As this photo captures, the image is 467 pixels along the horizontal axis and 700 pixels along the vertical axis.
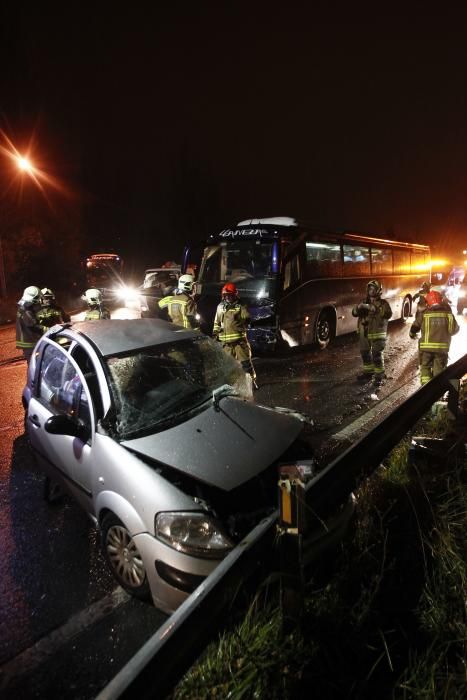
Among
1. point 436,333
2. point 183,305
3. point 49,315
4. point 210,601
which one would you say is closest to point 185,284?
point 183,305

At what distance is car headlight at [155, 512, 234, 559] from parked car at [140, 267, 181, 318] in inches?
435

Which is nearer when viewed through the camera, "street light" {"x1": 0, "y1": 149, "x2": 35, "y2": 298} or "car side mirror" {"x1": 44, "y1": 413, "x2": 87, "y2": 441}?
"car side mirror" {"x1": 44, "y1": 413, "x2": 87, "y2": 441}

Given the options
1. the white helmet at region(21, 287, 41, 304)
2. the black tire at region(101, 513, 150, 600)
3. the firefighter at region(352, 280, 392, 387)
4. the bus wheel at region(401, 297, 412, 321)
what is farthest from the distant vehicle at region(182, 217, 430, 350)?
the black tire at region(101, 513, 150, 600)

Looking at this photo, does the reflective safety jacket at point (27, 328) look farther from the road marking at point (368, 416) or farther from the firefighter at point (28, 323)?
the road marking at point (368, 416)

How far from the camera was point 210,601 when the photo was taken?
1549 mm

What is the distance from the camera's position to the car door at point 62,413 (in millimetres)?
3357

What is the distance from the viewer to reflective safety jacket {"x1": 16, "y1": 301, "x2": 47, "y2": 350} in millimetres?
6949

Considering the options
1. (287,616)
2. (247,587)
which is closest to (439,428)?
(287,616)

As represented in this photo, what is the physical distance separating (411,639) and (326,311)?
902cm

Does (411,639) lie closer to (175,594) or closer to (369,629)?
(369,629)

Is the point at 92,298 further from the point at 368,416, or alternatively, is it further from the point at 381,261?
the point at 381,261

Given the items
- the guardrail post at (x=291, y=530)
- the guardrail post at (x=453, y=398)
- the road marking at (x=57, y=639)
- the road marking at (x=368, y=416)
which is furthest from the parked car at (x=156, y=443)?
the guardrail post at (x=453, y=398)

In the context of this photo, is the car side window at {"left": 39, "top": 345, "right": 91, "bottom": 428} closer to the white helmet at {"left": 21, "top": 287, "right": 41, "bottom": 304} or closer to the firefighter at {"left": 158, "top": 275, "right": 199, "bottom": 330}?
the white helmet at {"left": 21, "top": 287, "right": 41, "bottom": 304}

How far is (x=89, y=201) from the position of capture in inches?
2095
